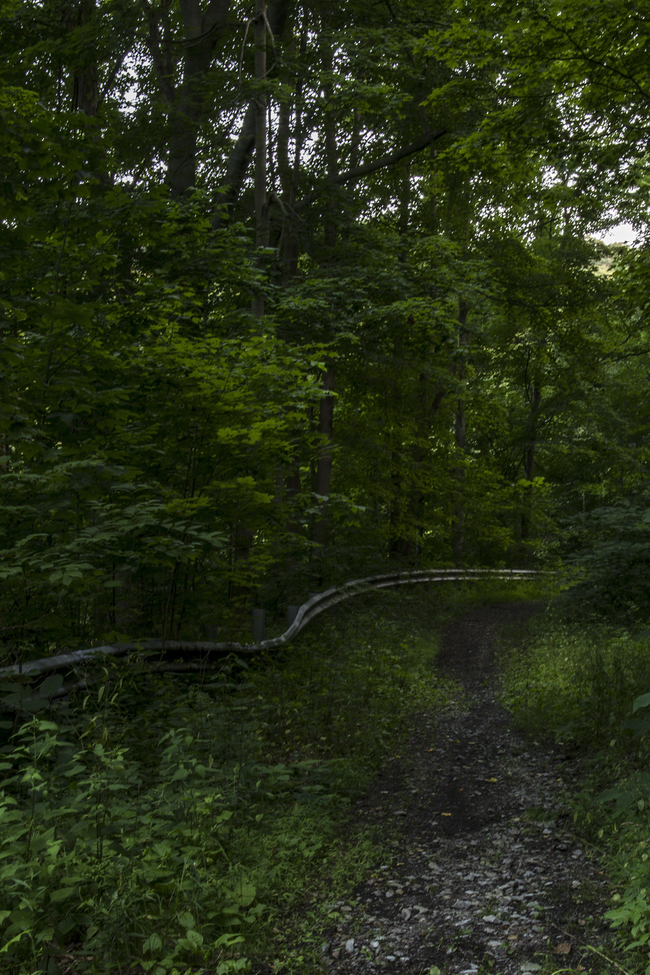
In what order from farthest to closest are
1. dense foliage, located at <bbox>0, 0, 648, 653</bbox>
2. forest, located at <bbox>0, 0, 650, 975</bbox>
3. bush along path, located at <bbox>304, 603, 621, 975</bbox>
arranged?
dense foliage, located at <bbox>0, 0, 648, 653</bbox> < forest, located at <bbox>0, 0, 650, 975</bbox> < bush along path, located at <bbox>304, 603, 621, 975</bbox>

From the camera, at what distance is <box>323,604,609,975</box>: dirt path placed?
11.0 ft

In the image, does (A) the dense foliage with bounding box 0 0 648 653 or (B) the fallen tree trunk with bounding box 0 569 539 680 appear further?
(A) the dense foliage with bounding box 0 0 648 653

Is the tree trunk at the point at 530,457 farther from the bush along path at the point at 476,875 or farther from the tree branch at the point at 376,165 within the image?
the bush along path at the point at 476,875

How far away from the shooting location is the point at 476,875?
4.18m

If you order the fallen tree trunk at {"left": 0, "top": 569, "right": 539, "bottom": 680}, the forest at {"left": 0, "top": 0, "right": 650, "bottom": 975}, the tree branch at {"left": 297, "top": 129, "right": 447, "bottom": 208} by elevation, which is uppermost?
the tree branch at {"left": 297, "top": 129, "right": 447, "bottom": 208}

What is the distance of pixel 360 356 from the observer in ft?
47.5

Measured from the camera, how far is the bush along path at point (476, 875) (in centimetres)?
336

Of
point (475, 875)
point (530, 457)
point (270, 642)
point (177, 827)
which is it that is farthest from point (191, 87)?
point (530, 457)

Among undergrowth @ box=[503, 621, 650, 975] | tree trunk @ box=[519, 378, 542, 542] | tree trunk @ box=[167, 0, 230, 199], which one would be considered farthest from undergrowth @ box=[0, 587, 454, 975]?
tree trunk @ box=[519, 378, 542, 542]

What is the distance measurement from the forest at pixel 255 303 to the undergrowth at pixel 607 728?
1485 mm

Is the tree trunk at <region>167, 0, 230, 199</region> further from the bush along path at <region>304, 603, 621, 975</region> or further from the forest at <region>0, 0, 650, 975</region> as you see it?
the bush along path at <region>304, 603, 621, 975</region>

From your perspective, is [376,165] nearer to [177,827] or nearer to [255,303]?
[255,303]

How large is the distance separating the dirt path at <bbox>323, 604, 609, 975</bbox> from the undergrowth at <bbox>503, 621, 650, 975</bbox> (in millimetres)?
178

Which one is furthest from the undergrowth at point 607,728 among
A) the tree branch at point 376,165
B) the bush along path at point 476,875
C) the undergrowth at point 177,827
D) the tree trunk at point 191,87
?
the tree trunk at point 191,87
